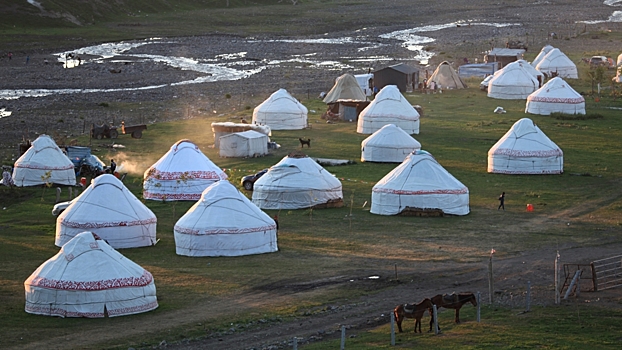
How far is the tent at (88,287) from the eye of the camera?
92.9 ft

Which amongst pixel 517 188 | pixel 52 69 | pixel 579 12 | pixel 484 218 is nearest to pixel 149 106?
pixel 52 69

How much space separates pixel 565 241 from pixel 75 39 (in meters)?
103

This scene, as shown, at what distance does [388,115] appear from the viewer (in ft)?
224

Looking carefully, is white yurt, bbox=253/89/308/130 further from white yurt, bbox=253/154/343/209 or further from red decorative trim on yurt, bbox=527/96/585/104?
white yurt, bbox=253/154/343/209

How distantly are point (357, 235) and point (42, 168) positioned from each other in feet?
56.5

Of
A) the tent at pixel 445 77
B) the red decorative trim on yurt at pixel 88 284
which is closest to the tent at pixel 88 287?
the red decorative trim on yurt at pixel 88 284

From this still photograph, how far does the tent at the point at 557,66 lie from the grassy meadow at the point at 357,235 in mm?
30448

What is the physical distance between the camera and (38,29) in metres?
138

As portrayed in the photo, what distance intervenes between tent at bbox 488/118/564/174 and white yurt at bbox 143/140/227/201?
1281 cm

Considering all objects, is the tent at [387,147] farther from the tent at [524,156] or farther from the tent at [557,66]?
the tent at [557,66]

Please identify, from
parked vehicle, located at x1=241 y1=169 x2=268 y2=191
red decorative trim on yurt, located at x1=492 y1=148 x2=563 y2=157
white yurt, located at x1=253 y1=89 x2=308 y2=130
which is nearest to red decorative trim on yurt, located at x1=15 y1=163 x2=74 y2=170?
parked vehicle, located at x1=241 y1=169 x2=268 y2=191

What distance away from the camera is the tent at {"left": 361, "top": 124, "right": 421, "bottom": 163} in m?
56.9

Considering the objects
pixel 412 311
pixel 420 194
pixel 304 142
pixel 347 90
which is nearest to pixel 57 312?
pixel 412 311

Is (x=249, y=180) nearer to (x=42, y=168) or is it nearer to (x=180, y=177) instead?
(x=180, y=177)
